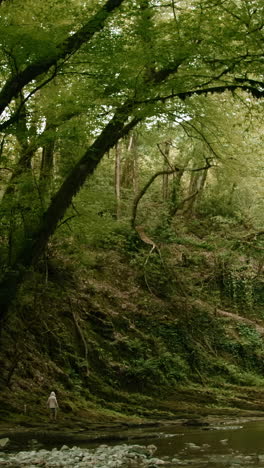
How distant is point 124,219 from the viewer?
22734 millimetres

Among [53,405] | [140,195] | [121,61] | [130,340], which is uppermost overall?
[121,61]

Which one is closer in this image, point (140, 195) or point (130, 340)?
point (130, 340)

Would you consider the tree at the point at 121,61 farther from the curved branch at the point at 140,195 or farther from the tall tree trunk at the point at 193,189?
the tall tree trunk at the point at 193,189

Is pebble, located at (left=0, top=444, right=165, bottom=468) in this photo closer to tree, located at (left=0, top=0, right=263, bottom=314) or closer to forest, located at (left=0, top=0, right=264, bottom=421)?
forest, located at (left=0, top=0, right=264, bottom=421)

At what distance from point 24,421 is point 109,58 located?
784 centimetres

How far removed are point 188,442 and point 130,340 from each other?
7600 millimetres

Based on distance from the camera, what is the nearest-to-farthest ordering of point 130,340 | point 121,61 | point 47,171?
point 121,61 → point 47,171 → point 130,340

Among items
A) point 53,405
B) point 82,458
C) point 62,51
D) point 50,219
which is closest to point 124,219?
point 50,219

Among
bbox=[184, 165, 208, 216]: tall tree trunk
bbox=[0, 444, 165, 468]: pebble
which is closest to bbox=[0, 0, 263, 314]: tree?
bbox=[0, 444, 165, 468]: pebble

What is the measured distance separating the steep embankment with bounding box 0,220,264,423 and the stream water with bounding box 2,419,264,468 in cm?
150

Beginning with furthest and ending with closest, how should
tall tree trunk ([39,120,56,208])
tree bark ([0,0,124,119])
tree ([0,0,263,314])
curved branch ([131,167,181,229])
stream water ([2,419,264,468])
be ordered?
curved branch ([131,167,181,229]) < tall tree trunk ([39,120,56,208]) < tree bark ([0,0,124,119]) < tree ([0,0,263,314]) < stream water ([2,419,264,468])

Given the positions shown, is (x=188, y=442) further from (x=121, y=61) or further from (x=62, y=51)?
(x=62, y=51)

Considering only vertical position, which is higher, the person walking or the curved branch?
the curved branch

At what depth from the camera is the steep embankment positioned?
555 inches
